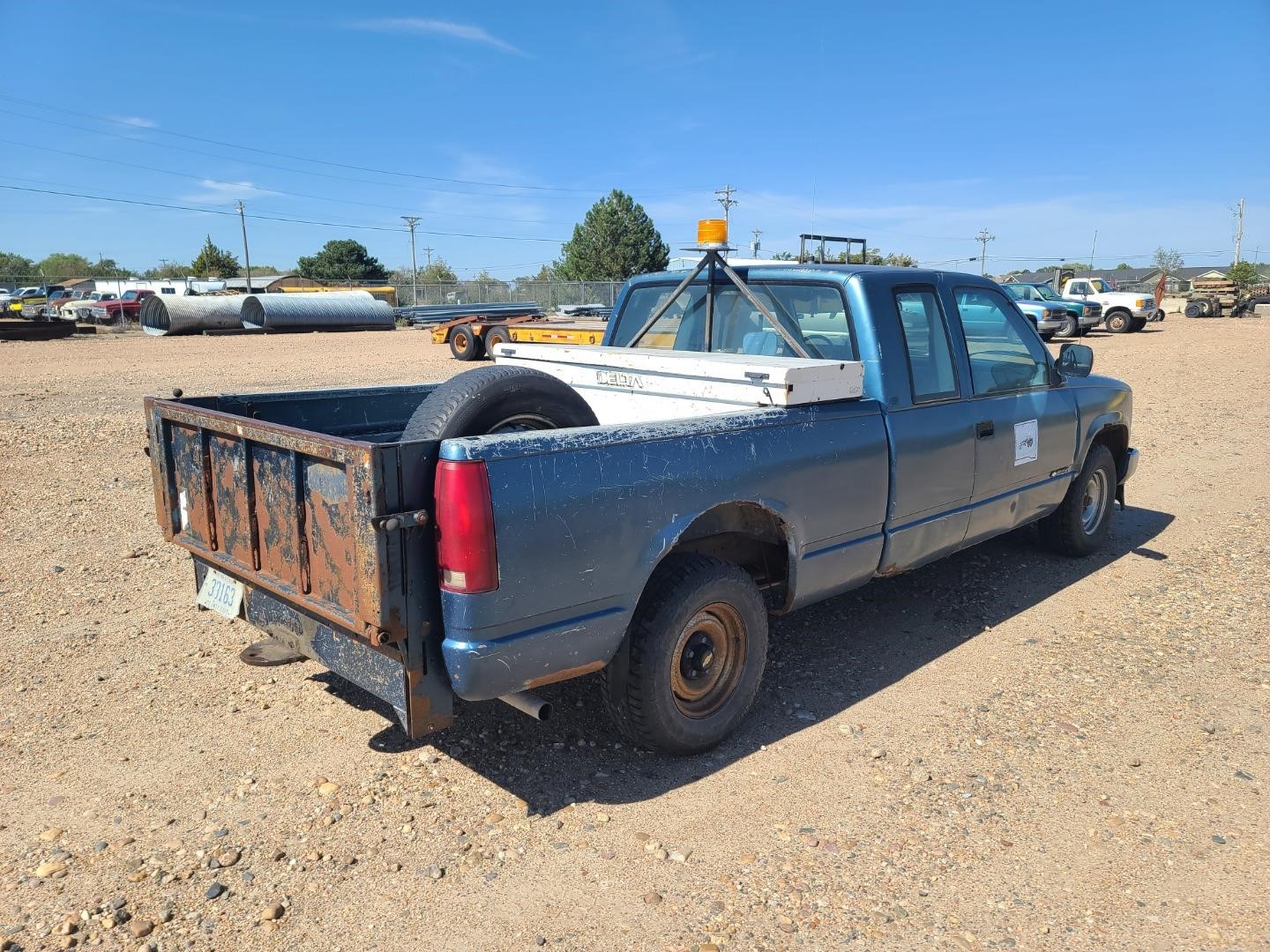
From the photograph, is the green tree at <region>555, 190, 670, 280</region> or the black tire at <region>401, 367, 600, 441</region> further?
the green tree at <region>555, 190, 670, 280</region>

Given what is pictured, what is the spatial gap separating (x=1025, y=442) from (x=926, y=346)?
1.05 m

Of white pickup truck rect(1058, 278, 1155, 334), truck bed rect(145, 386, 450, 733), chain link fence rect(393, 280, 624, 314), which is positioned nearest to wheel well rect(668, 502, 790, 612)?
truck bed rect(145, 386, 450, 733)

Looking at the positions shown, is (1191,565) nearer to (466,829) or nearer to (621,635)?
(621,635)

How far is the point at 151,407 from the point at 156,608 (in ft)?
5.67

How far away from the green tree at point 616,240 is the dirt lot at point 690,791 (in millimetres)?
67452

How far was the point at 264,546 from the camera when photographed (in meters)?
3.38

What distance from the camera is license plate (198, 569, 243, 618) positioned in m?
3.70

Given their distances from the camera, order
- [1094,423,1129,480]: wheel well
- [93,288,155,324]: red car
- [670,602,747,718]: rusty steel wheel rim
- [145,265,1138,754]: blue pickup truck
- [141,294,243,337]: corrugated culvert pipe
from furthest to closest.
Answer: [93,288,155,324]: red car
[141,294,243,337]: corrugated culvert pipe
[1094,423,1129,480]: wheel well
[670,602,747,718]: rusty steel wheel rim
[145,265,1138,754]: blue pickup truck

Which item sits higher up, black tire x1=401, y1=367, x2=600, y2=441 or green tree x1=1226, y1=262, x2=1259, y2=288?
green tree x1=1226, y1=262, x2=1259, y2=288

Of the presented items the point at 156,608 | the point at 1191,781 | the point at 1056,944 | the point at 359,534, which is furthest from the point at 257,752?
the point at 1191,781

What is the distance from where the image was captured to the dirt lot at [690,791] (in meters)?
2.76

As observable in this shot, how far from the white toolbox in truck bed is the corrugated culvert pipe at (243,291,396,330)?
31543 millimetres

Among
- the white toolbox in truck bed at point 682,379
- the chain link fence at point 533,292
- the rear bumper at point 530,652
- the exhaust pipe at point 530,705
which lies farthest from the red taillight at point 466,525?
the chain link fence at point 533,292

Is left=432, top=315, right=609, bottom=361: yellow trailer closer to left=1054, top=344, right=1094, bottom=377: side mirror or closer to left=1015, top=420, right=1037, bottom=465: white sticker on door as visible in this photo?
left=1054, top=344, right=1094, bottom=377: side mirror
